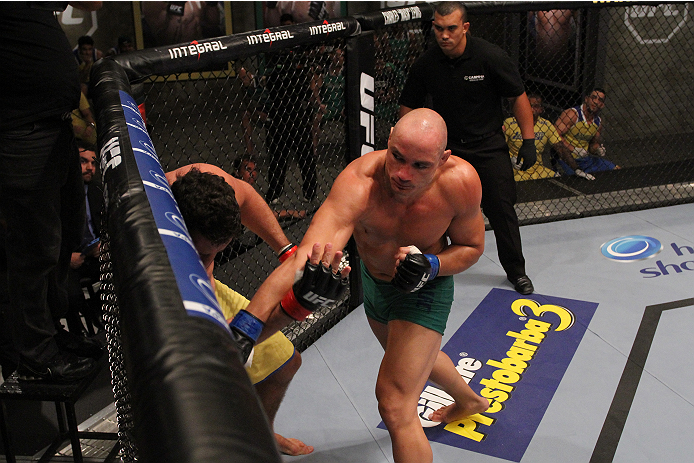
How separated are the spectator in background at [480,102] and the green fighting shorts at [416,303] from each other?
1.37 meters

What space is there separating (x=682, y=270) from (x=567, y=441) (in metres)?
1.73

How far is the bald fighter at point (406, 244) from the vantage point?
1828 millimetres

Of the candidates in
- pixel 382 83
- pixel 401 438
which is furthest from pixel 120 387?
pixel 382 83

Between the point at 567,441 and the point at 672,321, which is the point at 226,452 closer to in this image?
the point at 567,441

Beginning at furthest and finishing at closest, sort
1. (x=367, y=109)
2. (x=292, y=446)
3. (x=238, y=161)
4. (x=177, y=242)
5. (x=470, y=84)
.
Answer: (x=238, y=161)
(x=470, y=84)
(x=367, y=109)
(x=292, y=446)
(x=177, y=242)

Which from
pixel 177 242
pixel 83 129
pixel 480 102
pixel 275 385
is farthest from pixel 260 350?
pixel 83 129

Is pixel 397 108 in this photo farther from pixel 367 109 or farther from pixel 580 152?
pixel 580 152

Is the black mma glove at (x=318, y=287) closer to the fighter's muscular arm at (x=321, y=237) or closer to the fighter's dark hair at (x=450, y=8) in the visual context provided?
the fighter's muscular arm at (x=321, y=237)

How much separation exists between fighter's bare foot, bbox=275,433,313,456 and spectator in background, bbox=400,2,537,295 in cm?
157

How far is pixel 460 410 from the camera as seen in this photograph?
2.34 meters

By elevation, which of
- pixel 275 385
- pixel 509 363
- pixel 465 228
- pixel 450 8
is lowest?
pixel 509 363

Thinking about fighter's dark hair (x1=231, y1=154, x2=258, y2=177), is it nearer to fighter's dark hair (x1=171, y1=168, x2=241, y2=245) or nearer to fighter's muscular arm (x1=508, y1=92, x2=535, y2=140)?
fighter's muscular arm (x1=508, y1=92, x2=535, y2=140)

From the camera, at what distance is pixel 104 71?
6.09 feet

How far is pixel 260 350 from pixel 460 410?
0.81m
